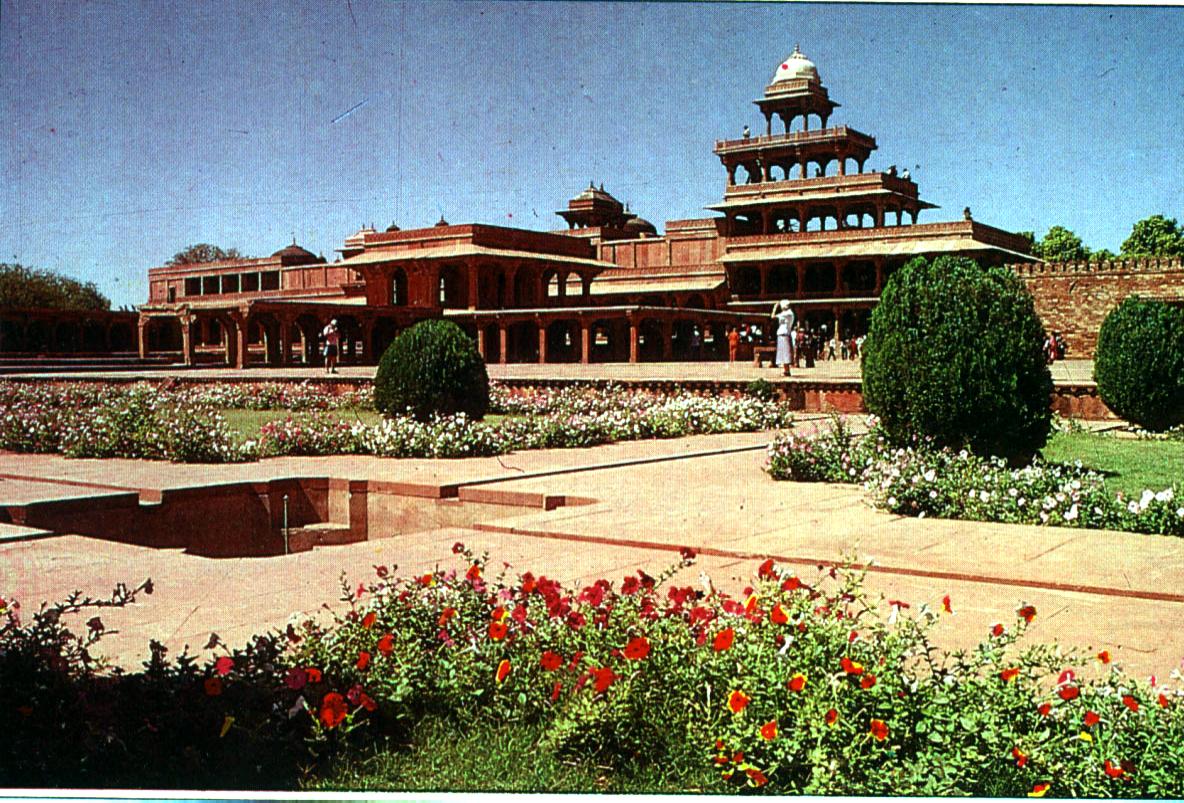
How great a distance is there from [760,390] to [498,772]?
10569 millimetres

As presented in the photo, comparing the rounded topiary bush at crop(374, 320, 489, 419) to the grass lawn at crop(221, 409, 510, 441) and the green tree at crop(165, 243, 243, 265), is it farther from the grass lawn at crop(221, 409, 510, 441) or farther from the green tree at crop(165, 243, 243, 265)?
the green tree at crop(165, 243, 243, 265)

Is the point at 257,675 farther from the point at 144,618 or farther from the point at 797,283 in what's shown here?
the point at 797,283

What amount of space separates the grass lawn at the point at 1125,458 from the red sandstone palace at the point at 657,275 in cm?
1586

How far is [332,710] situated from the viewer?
252 centimetres

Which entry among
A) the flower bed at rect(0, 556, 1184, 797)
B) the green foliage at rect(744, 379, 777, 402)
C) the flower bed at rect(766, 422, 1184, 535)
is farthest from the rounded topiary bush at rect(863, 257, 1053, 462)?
the green foliage at rect(744, 379, 777, 402)

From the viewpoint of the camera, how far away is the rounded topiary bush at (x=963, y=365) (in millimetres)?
6273

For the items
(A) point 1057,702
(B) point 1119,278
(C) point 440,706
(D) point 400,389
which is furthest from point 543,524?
(B) point 1119,278

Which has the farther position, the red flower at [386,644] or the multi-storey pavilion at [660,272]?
the multi-storey pavilion at [660,272]

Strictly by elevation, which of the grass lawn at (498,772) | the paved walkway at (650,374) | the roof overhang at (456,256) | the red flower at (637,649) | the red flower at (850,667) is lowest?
the grass lawn at (498,772)

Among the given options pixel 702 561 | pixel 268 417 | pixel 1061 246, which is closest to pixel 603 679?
pixel 702 561

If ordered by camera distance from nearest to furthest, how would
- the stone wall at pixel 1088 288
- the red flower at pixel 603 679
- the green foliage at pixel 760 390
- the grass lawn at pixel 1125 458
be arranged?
the red flower at pixel 603 679 < the grass lawn at pixel 1125 458 < the green foliage at pixel 760 390 < the stone wall at pixel 1088 288

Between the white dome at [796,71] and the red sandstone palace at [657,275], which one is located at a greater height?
the white dome at [796,71]

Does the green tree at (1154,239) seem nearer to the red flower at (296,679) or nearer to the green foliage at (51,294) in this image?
the green foliage at (51,294)

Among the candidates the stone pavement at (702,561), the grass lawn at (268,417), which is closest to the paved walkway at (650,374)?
the grass lawn at (268,417)
